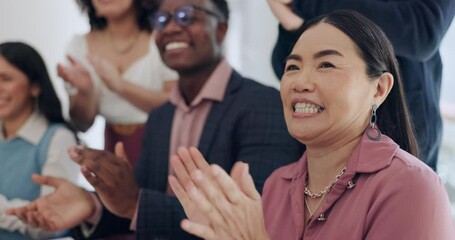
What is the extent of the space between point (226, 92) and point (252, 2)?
248 millimetres

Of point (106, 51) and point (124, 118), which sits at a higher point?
point (106, 51)

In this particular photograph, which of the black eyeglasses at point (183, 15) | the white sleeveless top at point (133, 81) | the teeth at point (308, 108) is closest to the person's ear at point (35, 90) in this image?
the white sleeveless top at point (133, 81)

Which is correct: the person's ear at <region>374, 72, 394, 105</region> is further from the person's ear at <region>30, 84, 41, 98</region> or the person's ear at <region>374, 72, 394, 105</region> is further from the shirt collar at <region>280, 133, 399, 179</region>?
the person's ear at <region>30, 84, 41, 98</region>

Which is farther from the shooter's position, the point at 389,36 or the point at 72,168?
the point at 72,168

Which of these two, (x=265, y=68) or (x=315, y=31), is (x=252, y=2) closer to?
(x=265, y=68)

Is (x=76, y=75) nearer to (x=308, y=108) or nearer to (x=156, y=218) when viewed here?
(x=156, y=218)

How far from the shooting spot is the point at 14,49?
4.91 ft

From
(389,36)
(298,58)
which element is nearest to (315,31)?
(298,58)

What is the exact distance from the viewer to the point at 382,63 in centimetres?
81

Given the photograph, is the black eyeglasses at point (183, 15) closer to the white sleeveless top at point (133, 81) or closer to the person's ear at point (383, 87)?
the white sleeveless top at point (133, 81)

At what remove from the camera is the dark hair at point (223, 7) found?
1.32 meters

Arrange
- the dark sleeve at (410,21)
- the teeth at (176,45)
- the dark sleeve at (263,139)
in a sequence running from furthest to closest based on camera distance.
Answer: the teeth at (176,45) → the dark sleeve at (263,139) → the dark sleeve at (410,21)

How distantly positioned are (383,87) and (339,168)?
0.11 metres

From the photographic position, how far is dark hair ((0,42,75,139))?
58.6 inches
